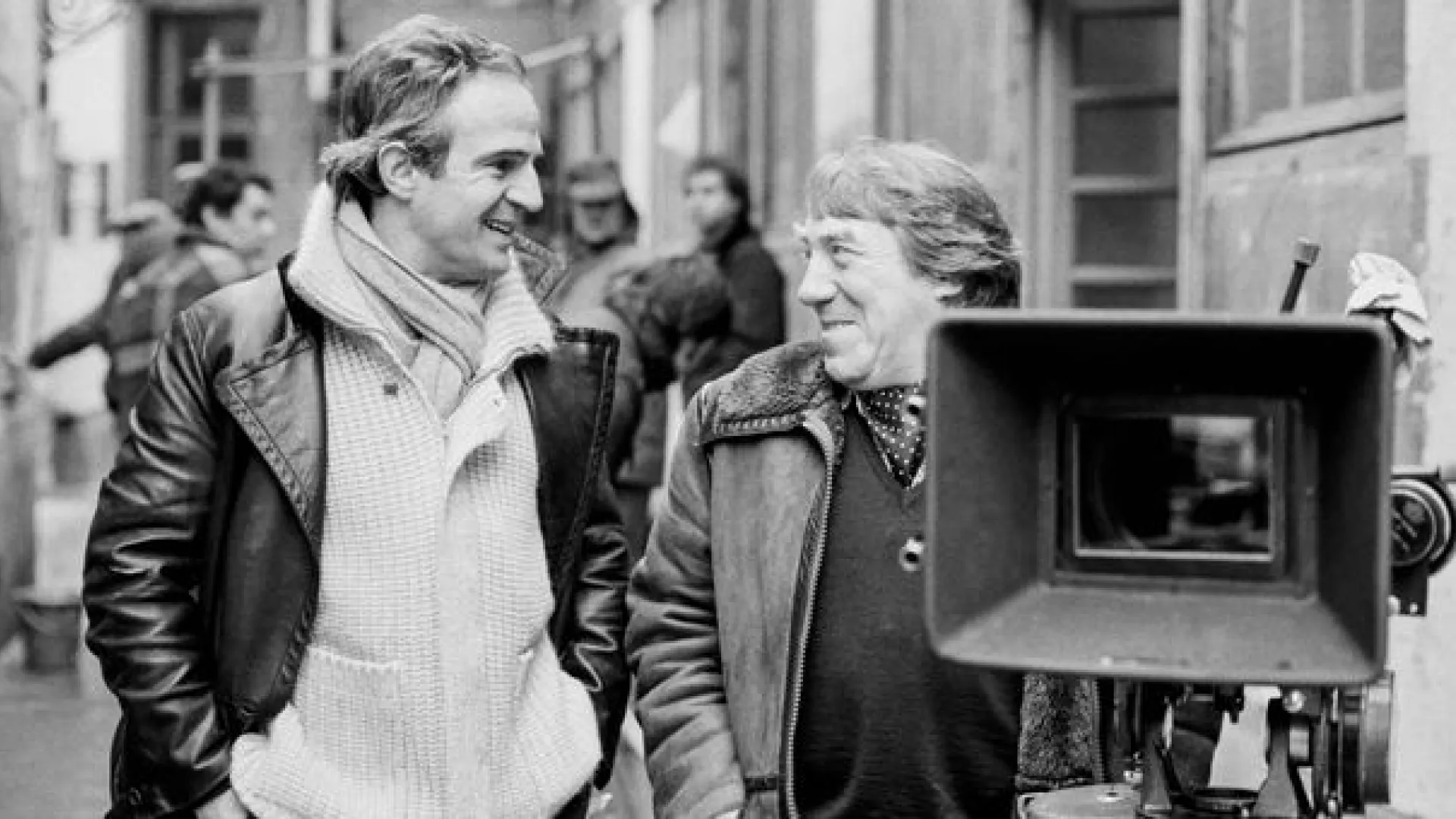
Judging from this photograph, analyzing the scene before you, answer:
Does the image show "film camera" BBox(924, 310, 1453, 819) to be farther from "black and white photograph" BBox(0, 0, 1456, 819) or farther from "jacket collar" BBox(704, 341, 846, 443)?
"jacket collar" BBox(704, 341, 846, 443)

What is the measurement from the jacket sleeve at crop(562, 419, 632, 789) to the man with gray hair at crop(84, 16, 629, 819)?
126 mm

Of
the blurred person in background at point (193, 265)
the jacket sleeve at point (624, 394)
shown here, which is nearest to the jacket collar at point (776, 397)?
the jacket sleeve at point (624, 394)

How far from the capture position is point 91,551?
147 inches

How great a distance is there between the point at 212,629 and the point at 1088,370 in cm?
148

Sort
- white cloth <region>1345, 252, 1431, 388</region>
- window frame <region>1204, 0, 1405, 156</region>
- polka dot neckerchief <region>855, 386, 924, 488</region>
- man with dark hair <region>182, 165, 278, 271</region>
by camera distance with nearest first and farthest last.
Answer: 1. white cloth <region>1345, 252, 1431, 388</region>
2. polka dot neckerchief <region>855, 386, 924, 488</region>
3. window frame <region>1204, 0, 1405, 156</region>
4. man with dark hair <region>182, 165, 278, 271</region>

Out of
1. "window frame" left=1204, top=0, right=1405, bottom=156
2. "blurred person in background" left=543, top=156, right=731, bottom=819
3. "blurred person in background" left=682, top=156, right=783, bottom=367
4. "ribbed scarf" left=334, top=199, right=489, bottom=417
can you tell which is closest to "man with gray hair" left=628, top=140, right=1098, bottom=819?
"ribbed scarf" left=334, top=199, right=489, bottom=417

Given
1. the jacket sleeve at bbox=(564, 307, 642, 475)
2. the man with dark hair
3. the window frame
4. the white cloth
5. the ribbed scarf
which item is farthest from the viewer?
the man with dark hair

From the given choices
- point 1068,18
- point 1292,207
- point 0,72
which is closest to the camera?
point 1292,207

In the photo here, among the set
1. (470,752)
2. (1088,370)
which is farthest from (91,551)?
(1088,370)

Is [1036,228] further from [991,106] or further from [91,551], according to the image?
[91,551]

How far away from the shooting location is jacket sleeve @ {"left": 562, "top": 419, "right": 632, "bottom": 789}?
13.1 feet

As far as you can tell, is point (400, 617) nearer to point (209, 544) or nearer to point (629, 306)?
point (209, 544)

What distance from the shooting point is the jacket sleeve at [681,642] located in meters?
3.68

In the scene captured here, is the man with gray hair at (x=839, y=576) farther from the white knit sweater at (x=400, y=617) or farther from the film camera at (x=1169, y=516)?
the film camera at (x=1169, y=516)
